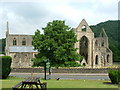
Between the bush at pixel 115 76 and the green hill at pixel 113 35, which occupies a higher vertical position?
the green hill at pixel 113 35

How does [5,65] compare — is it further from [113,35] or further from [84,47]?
[113,35]

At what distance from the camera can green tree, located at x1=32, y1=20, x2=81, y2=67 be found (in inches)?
1439

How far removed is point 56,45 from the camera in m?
36.8

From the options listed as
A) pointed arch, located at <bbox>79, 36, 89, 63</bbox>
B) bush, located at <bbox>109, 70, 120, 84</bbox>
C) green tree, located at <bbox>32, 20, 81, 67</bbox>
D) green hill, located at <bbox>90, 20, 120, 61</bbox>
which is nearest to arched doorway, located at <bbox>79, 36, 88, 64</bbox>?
pointed arch, located at <bbox>79, 36, 89, 63</bbox>

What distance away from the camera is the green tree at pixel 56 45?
3656cm

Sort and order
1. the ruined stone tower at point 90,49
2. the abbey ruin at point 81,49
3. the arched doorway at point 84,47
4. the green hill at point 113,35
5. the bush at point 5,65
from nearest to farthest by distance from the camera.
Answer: the bush at point 5,65 → the abbey ruin at point 81,49 → the ruined stone tower at point 90,49 → the arched doorway at point 84,47 → the green hill at point 113,35

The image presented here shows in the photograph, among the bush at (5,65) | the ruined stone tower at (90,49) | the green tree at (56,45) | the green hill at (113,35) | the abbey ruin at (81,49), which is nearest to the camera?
the bush at (5,65)

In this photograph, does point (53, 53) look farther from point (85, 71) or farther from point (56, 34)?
point (85, 71)

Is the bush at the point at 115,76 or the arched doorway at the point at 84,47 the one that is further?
the arched doorway at the point at 84,47

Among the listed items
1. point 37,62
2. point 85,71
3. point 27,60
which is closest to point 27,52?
point 27,60

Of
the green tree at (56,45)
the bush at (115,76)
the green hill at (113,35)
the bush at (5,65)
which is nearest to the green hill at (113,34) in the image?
the green hill at (113,35)

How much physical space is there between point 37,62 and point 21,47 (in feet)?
83.3

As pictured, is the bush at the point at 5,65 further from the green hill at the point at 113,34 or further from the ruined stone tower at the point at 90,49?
the green hill at the point at 113,34

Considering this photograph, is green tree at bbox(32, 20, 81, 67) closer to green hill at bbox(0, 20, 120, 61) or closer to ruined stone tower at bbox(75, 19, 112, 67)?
ruined stone tower at bbox(75, 19, 112, 67)
